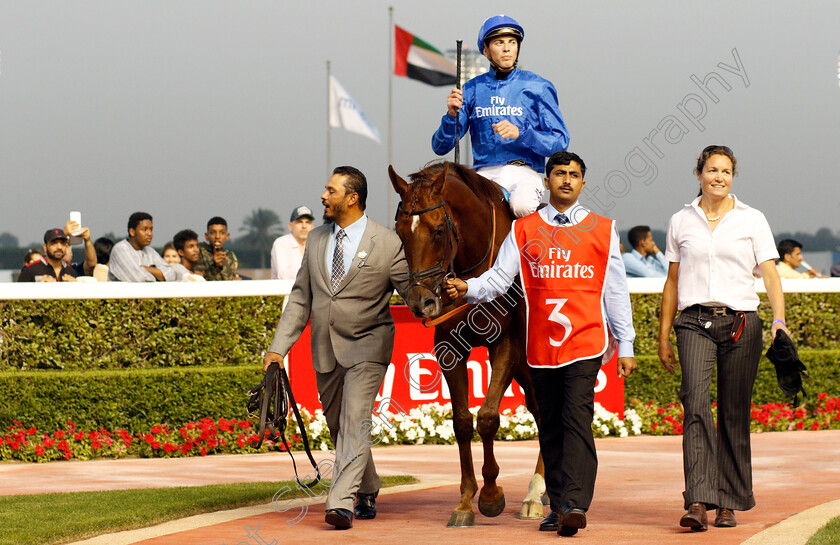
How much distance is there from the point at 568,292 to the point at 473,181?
1.00 m

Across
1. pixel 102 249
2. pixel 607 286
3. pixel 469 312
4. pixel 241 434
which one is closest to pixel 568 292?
pixel 607 286

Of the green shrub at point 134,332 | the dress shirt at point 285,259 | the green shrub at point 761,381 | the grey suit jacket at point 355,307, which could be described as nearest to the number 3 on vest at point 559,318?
the grey suit jacket at point 355,307

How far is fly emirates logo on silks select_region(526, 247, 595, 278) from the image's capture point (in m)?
5.82

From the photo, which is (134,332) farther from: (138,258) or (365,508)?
(365,508)

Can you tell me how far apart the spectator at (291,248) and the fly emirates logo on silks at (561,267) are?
6201 millimetres

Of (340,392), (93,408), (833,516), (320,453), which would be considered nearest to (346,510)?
(340,392)

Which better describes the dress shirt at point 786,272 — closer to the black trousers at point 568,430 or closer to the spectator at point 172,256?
the spectator at point 172,256

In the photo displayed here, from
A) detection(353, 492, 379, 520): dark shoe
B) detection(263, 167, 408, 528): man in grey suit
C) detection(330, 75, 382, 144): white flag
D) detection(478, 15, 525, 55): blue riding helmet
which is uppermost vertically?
detection(330, 75, 382, 144): white flag

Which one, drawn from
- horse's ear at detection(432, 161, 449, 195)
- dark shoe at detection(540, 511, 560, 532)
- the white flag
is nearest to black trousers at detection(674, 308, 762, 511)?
dark shoe at detection(540, 511, 560, 532)

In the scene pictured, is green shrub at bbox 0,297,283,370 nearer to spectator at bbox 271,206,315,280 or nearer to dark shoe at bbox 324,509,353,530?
spectator at bbox 271,206,315,280

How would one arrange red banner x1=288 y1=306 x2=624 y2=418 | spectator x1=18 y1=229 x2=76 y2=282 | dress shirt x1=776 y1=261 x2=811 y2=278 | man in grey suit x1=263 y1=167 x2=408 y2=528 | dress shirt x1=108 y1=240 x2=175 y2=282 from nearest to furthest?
man in grey suit x1=263 y1=167 x2=408 y2=528, red banner x1=288 y1=306 x2=624 y2=418, dress shirt x1=108 y1=240 x2=175 y2=282, spectator x1=18 y1=229 x2=76 y2=282, dress shirt x1=776 y1=261 x2=811 y2=278

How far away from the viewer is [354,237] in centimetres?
653

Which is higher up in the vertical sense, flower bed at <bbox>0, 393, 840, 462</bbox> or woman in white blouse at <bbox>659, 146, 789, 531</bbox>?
woman in white blouse at <bbox>659, 146, 789, 531</bbox>

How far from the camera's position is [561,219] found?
5938 mm
